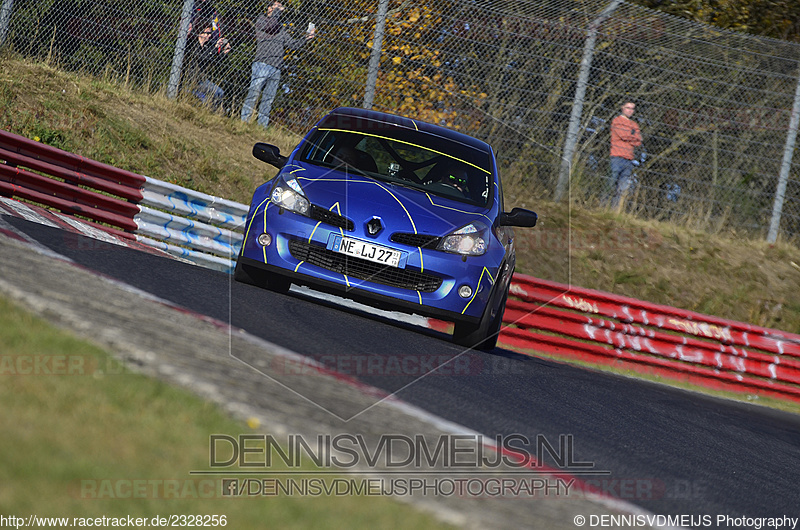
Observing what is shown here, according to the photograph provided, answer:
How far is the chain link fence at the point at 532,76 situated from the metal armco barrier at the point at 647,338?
315 cm

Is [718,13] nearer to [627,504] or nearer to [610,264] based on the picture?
[610,264]

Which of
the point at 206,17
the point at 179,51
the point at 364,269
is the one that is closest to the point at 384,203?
the point at 364,269

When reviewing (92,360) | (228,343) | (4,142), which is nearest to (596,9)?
(4,142)

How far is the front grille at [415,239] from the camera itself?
21.7ft

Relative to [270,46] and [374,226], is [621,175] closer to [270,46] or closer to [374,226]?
[270,46]

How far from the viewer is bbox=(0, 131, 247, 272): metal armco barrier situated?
9.30 m

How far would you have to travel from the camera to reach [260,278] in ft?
23.6

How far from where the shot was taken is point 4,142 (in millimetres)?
9227

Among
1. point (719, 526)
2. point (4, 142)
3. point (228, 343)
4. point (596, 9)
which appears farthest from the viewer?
point (596, 9)

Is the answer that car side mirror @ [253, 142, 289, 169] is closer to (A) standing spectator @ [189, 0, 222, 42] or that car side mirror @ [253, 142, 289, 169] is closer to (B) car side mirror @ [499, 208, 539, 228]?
(B) car side mirror @ [499, 208, 539, 228]

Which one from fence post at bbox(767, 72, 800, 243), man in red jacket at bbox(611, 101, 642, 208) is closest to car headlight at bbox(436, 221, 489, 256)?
man in red jacket at bbox(611, 101, 642, 208)

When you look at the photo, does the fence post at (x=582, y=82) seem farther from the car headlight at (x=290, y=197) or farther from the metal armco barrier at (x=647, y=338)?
the car headlight at (x=290, y=197)

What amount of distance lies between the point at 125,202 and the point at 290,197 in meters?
3.31

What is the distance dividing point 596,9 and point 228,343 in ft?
33.6
